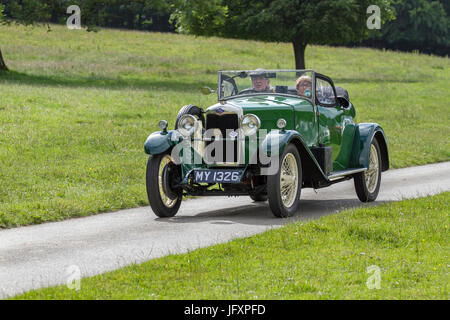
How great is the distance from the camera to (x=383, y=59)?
174 feet

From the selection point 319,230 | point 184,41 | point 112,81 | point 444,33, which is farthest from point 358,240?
point 444,33

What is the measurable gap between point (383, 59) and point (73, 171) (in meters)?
42.9

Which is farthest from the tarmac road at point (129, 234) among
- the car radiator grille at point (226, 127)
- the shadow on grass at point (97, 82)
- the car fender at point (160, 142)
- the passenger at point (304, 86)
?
the shadow on grass at point (97, 82)

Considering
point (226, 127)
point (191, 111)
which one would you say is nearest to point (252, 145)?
point (226, 127)

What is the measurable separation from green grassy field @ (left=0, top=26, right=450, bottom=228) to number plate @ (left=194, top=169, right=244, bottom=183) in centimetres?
186

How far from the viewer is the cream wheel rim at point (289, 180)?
9523 millimetres

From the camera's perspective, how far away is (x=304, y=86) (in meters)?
10.7

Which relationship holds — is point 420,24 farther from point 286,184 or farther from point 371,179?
point 286,184

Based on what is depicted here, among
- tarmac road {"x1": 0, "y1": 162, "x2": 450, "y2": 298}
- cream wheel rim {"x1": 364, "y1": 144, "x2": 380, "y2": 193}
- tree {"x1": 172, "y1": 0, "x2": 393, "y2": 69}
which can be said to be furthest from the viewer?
tree {"x1": 172, "y1": 0, "x2": 393, "y2": 69}

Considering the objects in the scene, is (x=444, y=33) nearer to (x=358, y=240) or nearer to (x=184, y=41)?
(x=184, y=41)

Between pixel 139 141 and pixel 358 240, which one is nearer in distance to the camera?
pixel 358 240

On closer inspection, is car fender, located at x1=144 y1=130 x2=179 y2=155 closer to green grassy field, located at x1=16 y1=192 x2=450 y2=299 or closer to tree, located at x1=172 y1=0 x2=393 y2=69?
green grassy field, located at x1=16 y1=192 x2=450 y2=299

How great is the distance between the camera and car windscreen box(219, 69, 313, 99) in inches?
422

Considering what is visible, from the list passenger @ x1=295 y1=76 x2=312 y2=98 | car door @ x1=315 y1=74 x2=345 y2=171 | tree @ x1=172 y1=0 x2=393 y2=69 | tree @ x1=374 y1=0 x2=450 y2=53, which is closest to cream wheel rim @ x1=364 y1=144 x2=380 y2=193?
car door @ x1=315 y1=74 x2=345 y2=171
